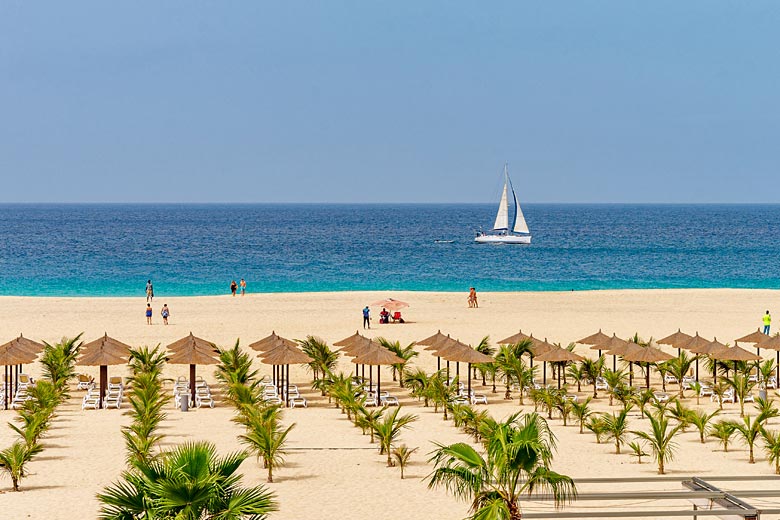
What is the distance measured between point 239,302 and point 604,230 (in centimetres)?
10753

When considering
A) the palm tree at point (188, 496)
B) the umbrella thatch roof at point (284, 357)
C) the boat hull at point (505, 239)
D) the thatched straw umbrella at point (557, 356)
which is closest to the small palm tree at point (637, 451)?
the thatched straw umbrella at point (557, 356)

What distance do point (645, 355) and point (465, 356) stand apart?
4376 mm

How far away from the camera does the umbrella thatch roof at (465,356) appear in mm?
22234

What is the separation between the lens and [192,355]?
21938 mm

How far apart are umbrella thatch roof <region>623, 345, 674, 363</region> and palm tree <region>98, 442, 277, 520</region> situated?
15.7 metres

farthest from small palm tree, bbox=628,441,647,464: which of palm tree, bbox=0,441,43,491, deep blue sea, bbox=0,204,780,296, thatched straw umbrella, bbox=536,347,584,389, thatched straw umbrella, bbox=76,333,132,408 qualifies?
deep blue sea, bbox=0,204,780,296

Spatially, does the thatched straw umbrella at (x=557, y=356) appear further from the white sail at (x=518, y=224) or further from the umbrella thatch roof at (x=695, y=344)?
the white sail at (x=518, y=224)

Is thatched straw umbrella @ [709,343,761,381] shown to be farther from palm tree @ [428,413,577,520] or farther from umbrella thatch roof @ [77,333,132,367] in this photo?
palm tree @ [428,413,577,520]

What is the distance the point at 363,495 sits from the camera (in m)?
14.5

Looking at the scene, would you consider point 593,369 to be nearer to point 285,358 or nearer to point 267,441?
point 285,358

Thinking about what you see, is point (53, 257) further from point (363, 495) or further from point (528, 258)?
point (363, 495)

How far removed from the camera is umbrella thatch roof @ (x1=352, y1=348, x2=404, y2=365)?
21906mm

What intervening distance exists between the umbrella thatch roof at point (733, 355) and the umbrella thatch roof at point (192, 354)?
11.7m

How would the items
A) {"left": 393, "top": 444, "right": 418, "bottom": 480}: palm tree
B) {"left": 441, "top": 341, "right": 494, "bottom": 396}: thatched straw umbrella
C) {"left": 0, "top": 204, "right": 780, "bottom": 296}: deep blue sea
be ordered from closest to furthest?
{"left": 393, "top": 444, "right": 418, "bottom": 480}: palm tree < {"left": 441, "top": 341, "right": 494, "bottom": 396}: thatched straw umbrella < {"left": 0, "top": 204, "right": 780, "bottom": 296}: deep blue sea
